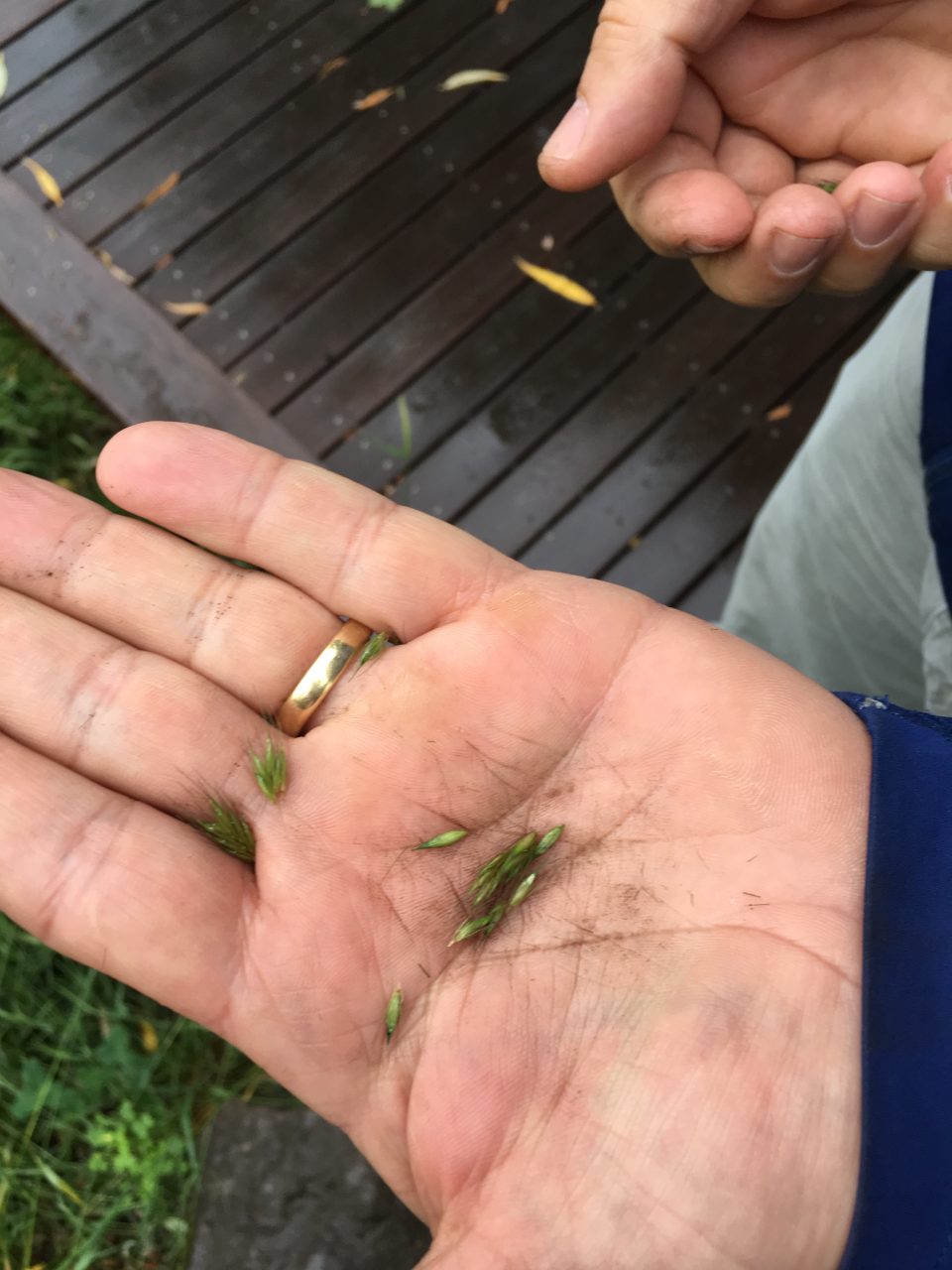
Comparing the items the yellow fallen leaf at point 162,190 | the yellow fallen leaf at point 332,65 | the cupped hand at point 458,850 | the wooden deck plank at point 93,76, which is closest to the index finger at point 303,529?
the cupped hand at point 458,850

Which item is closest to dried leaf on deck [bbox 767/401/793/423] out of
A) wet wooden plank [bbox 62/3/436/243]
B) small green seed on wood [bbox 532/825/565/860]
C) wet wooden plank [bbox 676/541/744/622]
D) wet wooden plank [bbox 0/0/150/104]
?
wet wooden plank [bbox 676/541/744/622]

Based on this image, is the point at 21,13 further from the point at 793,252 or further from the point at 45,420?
the point at 793,252

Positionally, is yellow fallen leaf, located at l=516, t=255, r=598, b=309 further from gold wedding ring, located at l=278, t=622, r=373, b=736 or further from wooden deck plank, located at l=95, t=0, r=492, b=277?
gold wedding ring, located at l=278, t=622, r=373, b=736

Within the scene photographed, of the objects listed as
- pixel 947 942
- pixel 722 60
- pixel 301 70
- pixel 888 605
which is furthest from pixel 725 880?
pixel 301 70

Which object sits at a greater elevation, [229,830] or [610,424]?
[229,830]

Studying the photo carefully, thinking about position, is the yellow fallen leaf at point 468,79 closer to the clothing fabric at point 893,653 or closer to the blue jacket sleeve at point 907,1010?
the clothing fabric at point 893,653

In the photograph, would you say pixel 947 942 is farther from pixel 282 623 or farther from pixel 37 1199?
pixel 37 1199

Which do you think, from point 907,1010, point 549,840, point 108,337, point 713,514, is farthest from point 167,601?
point 713,514
